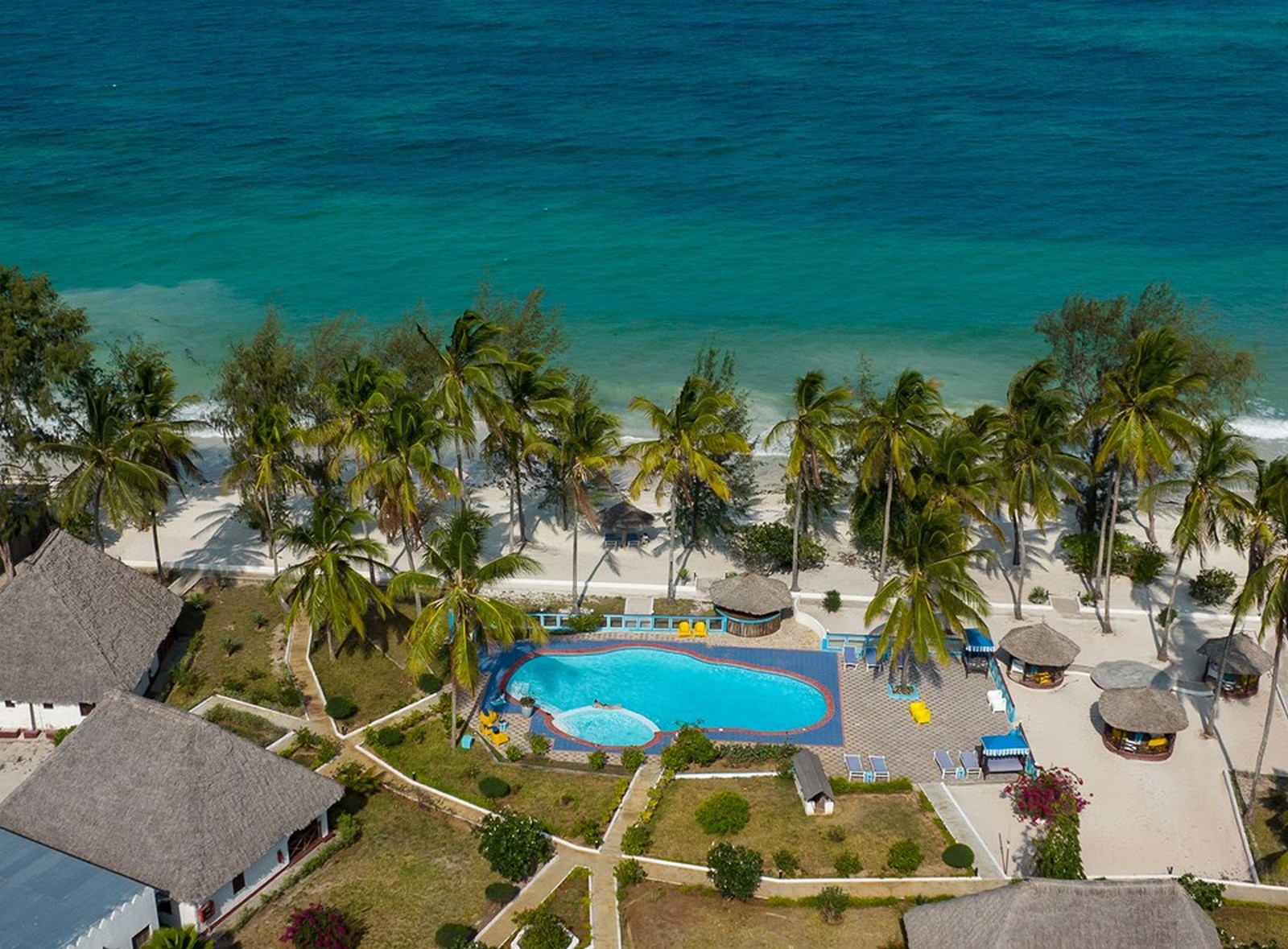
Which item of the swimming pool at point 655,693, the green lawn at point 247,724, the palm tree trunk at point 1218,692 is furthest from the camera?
the swimming pool at point 655,693

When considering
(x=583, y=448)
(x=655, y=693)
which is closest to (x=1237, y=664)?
(x=655, y=693)

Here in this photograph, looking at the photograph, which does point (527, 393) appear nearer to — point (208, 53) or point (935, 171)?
point (935, 171)

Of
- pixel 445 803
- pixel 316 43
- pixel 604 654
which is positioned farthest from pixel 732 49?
pixel 445 803

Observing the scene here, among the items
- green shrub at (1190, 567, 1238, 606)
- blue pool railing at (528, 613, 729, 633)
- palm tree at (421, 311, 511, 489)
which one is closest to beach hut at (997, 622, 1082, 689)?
green shrub at (1190, 567, 1238, 606)

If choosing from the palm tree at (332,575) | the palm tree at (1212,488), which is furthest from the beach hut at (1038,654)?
the palm tree at (332,575)

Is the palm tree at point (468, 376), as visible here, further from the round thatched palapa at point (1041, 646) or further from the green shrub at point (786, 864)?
the round thatched palapa at point (1041, 646)

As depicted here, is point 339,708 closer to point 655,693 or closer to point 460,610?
point 460,610
